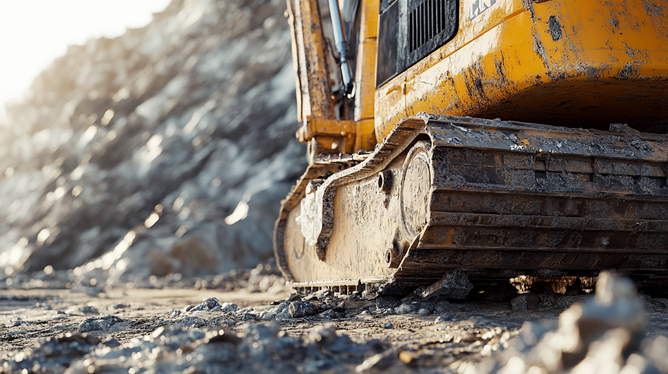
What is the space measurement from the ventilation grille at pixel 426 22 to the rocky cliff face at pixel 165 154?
11.9 meters

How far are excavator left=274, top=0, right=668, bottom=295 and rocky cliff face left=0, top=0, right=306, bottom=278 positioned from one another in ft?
39.1

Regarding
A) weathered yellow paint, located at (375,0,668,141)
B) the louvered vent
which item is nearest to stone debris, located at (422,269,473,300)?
weathered yellow paint, located at (375,0,668,141)

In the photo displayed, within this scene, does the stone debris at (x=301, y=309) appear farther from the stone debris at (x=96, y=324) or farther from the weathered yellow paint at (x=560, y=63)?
the weathered yellow paint at (x=560, y=63)

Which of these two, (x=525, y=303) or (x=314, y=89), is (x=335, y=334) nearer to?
(x=525, y=303)

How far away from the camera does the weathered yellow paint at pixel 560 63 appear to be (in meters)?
3.07

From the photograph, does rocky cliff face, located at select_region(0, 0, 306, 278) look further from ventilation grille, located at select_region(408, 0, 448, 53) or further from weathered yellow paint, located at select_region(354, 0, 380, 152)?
ventilation grille, located at select_region(408, 0, 448, 53)

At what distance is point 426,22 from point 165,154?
22.1 meters

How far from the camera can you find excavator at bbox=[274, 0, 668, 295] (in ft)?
10.2

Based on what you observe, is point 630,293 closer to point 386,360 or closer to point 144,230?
point 386,360

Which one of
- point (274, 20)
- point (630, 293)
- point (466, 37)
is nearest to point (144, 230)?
point (274, 20)

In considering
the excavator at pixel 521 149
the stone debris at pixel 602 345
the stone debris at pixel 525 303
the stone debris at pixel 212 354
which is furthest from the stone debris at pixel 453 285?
the stone debris at pixel 602 345

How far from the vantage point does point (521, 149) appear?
10.4 ft

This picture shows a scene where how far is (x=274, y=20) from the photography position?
27.1 m

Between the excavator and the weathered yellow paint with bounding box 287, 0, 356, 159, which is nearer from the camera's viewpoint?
the excavator
